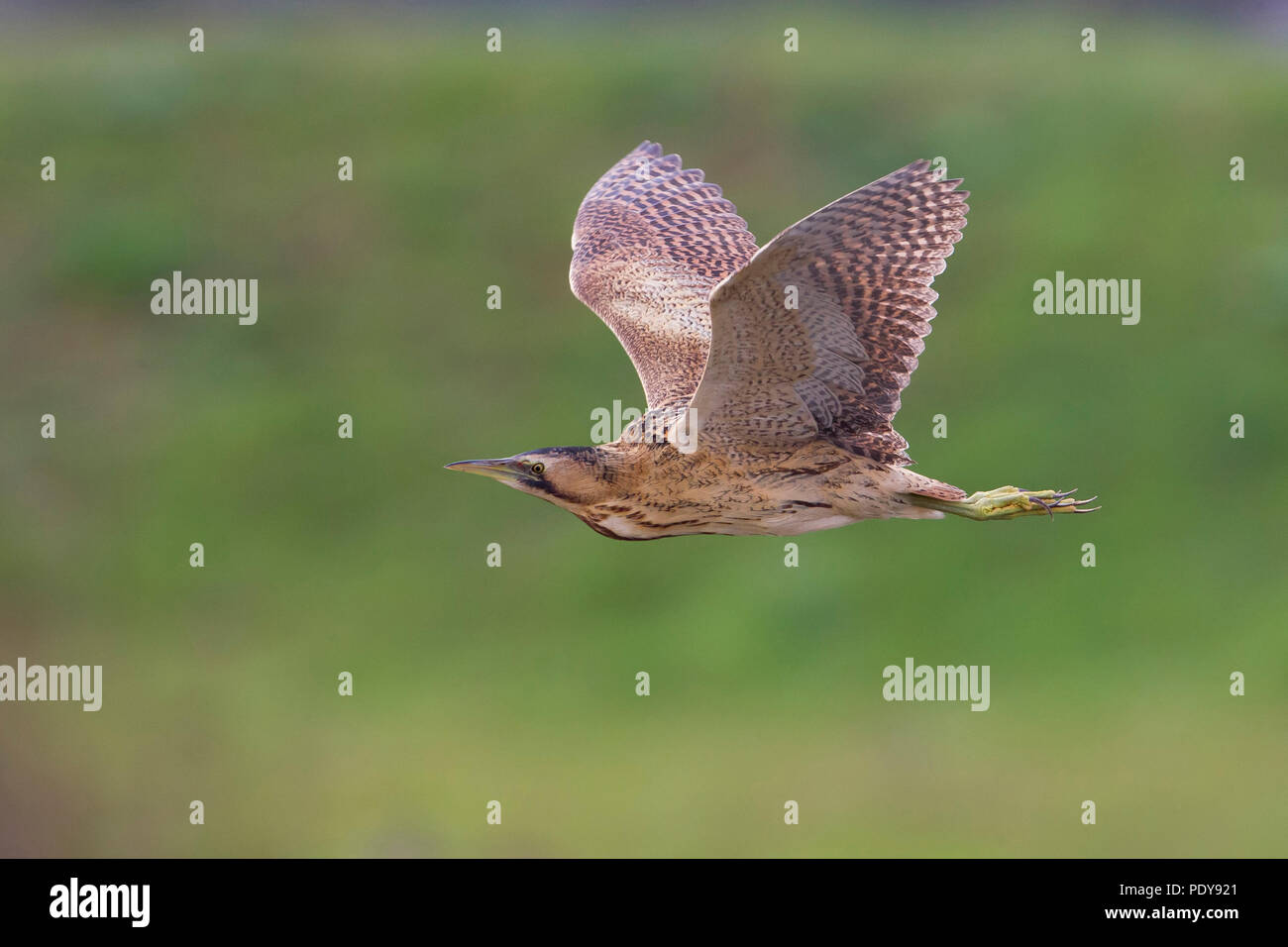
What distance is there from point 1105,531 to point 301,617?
382 inches

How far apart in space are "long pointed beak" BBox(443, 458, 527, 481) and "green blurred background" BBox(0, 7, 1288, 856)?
15.8 m

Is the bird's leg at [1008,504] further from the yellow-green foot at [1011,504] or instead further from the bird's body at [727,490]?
the bird's body at [727,490]

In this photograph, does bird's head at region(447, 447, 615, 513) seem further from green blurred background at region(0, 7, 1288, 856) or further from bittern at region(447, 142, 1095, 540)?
green blurred background at region(0, 7, 1288, 856)

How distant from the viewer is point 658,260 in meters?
10.0

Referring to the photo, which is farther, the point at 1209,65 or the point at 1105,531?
the point at 1209,65

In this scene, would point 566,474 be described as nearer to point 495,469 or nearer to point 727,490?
point 495,469

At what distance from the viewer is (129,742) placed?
83.7 ft

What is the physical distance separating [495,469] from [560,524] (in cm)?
1607

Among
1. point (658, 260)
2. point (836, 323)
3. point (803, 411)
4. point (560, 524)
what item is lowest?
point (803, 411)

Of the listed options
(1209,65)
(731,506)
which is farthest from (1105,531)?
(731,506)

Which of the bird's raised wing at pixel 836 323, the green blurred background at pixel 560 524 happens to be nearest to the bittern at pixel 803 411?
the bird's raised wing at pixel 836 323

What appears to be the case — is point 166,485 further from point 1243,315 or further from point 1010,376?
point 1243,315

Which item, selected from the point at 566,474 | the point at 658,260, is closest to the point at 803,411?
the point at 566,474

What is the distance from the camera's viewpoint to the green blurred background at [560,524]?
24.1 m
